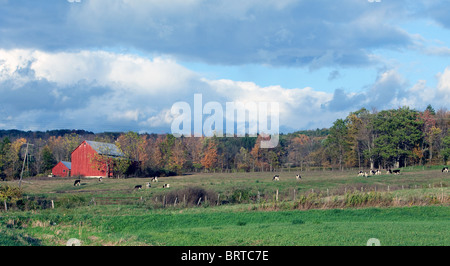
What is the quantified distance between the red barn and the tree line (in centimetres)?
250

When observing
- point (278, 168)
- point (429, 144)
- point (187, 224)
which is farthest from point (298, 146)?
point (187, 224)

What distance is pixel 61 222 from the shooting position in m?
21.2

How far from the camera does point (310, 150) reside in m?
112

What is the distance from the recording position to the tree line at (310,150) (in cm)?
8550

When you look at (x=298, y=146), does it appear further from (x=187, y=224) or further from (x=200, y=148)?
(x=187, y=224)

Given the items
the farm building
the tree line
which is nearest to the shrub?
the tree line

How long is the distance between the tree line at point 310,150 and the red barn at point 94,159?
2.50m

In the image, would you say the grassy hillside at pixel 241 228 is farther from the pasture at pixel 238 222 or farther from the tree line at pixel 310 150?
the tree line at pixel 310 150

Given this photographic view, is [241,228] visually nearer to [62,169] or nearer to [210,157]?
[62,169]

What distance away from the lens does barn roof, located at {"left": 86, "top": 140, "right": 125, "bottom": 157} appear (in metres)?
82.2

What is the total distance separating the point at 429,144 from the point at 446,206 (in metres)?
71.0

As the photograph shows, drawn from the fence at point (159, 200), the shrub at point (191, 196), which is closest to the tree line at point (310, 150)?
the fence at point (159, 200)

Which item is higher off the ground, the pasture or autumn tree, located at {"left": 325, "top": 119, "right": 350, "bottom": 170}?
autumn tree, located at {"left": 325, "top": 119, "right": 350, "bottom": 170}

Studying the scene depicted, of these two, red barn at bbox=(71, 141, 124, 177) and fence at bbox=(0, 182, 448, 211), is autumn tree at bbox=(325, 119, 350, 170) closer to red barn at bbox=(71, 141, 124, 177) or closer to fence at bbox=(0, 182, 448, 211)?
red barn at bbox=(71, 141, 124, 177)
